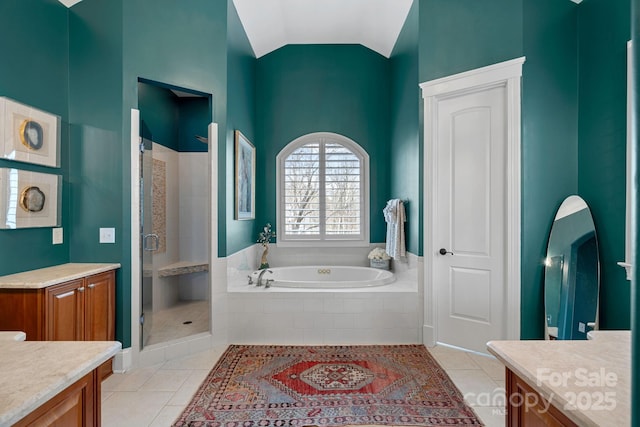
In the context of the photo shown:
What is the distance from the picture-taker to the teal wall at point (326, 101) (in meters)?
4.68

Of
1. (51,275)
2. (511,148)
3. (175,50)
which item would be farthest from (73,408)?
(511,148)

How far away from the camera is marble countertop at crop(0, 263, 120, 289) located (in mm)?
2090

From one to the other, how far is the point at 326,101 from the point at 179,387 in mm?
3713

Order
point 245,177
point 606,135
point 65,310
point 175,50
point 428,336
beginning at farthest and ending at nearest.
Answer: point 245,177, point 428,336, point 175,50, point 606,135, point 65,310

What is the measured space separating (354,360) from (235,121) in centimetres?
262

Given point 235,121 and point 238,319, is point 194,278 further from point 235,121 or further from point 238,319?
point 235,121

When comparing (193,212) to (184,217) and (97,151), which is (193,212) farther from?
(97,151)

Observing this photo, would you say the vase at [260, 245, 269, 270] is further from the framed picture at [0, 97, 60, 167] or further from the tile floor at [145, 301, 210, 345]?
the framed picture at [0, 97, 60, 167]

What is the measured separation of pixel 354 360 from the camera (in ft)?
9.54

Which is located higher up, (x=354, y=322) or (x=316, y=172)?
(x=316, y=172)

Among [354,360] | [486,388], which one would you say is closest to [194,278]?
[354,360]

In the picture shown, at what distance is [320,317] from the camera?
10.8ft

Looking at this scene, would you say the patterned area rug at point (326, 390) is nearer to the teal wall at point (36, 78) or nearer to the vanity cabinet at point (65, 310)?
the vanity cabinet at point (65, 310)

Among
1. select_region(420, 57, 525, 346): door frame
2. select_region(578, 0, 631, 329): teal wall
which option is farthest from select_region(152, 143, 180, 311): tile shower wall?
select_region(578, 0, 631, 329): teal wall
